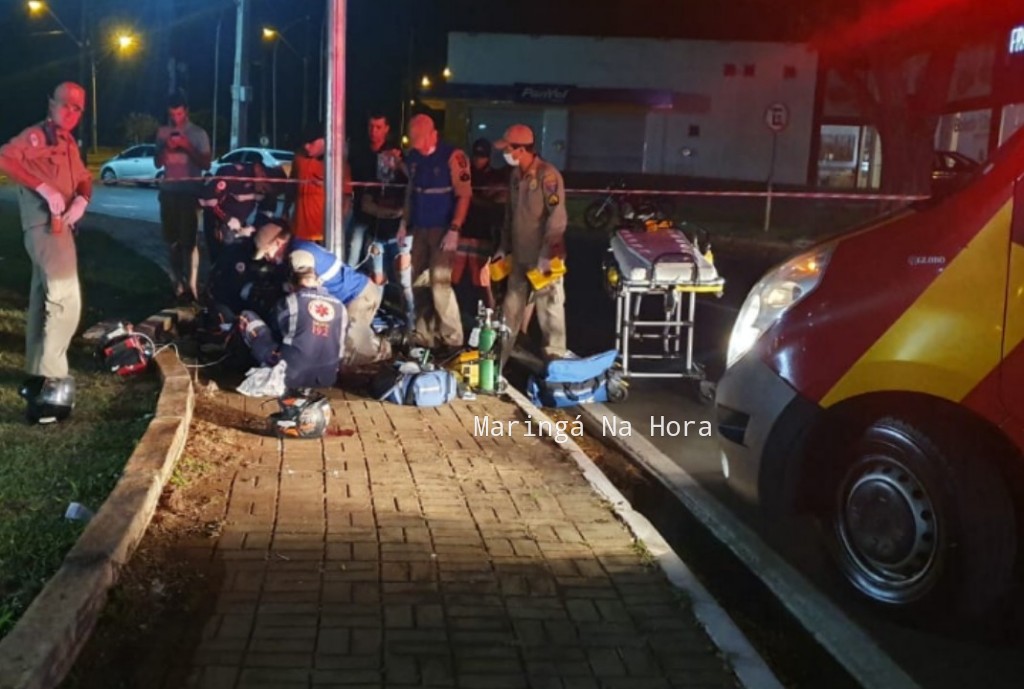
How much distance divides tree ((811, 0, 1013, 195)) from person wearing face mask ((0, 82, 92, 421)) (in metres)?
20.4

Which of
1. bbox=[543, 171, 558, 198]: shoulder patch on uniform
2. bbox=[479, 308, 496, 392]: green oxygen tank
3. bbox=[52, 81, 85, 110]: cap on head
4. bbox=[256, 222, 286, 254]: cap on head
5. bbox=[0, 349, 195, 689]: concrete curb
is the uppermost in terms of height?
bbox=[52, 81, 85, 110]: cap on head

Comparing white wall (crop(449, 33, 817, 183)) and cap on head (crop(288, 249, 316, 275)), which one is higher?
white wall (crop(449, 33, 817, 183))

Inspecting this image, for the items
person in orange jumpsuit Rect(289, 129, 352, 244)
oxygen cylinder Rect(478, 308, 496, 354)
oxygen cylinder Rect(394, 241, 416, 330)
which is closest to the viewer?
oxygen cylinder Rect(478, 308, 496, 354)

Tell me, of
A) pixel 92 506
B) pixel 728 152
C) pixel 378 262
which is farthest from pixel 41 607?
pixel 728 152

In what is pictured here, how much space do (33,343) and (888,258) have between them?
4816mm

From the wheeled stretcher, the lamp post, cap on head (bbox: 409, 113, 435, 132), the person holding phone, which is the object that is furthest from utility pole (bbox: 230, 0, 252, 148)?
the lamp post

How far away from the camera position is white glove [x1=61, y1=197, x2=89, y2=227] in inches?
269

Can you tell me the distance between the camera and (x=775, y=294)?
16.6ft

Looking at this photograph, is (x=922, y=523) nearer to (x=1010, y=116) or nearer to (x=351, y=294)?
(x=351, y=294)

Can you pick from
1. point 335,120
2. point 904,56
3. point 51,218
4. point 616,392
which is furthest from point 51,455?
point 904,56

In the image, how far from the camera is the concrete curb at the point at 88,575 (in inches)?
142

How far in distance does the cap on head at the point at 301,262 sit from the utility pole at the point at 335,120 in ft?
3.22

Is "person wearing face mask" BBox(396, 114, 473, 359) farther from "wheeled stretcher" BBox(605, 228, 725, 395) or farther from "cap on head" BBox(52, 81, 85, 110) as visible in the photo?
"cap on head" BBox(52, 81, 85, 110)

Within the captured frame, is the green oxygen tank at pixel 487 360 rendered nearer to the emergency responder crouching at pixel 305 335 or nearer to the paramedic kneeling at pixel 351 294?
the paramedic kneeling at pixel 351 294
